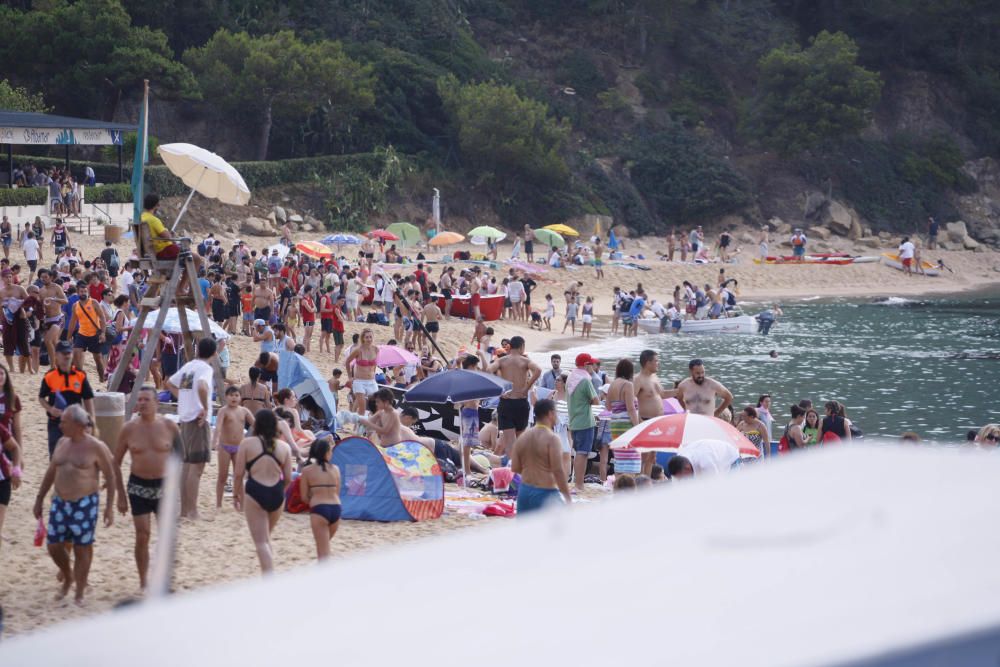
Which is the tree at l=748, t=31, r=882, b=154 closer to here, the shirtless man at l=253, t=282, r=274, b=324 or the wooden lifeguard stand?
the shirtless man at l=253, t=282, r=274, b=324

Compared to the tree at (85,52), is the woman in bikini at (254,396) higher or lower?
lower

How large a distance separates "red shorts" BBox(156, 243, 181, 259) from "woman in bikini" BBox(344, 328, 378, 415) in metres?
3.25

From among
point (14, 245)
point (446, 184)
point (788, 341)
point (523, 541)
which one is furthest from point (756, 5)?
point (523, 541)

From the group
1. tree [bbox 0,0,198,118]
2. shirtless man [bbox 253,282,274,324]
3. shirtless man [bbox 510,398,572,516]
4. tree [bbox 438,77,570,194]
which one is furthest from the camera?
tree [bbox 438,77,570,194]

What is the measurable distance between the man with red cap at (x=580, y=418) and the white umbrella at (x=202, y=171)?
3.88m

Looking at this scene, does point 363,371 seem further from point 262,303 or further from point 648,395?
point 262,303

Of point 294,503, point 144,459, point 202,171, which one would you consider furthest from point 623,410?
point 144,459

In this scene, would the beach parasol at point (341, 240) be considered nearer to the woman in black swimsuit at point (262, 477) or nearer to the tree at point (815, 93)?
the tree at point (815, 93)

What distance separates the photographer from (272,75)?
4450 cm

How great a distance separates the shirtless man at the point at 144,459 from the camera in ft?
25.5

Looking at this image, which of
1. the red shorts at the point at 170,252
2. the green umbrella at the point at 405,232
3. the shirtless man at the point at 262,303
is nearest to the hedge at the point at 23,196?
the green umbrella at the point at 405,232

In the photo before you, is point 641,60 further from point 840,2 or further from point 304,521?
point 304,521

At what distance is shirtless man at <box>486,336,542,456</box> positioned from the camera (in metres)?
12.3

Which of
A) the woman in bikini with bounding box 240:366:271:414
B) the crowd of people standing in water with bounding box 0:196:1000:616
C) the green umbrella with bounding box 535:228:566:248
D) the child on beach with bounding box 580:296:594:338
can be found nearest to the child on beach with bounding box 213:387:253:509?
the crowd of people standing in water with bounding box 0:196:1000:616
